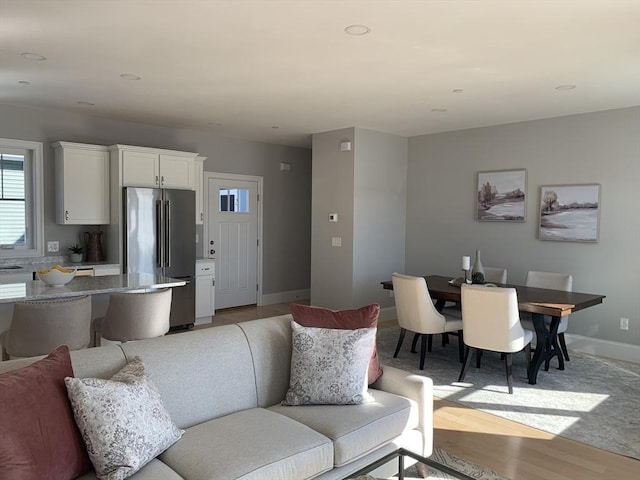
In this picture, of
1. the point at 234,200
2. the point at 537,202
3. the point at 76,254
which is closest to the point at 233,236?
the point at 234,200

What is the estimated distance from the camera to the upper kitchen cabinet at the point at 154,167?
18.5 feet

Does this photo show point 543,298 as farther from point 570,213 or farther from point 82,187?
point 82,187

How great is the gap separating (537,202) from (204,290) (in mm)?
4217

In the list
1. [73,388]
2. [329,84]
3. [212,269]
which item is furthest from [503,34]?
[212,269]

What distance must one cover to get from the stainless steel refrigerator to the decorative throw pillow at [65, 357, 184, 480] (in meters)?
3.92

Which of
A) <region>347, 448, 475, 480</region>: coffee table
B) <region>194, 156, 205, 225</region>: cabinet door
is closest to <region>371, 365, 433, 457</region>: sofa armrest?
<region>347, 448, 475, 480</region>: coffee table

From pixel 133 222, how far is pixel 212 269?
4.26ft

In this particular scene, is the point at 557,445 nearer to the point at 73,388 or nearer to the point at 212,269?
the point at 73,388

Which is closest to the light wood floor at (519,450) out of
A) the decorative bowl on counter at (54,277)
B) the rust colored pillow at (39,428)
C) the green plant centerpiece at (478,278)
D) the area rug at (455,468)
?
the area rug at (455,468)

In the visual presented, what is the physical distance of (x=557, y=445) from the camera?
10.3 feet

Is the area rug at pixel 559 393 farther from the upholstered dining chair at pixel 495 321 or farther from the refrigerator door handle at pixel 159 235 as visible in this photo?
the refrigerator door handle at pixel 159 235


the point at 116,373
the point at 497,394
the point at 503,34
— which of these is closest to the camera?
the point at 116,373

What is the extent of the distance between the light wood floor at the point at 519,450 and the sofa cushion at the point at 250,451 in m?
1.30

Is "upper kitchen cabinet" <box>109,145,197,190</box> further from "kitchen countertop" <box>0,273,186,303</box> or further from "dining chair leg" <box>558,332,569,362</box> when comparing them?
"dining chair leg" <box>558,332,569,362</box>
